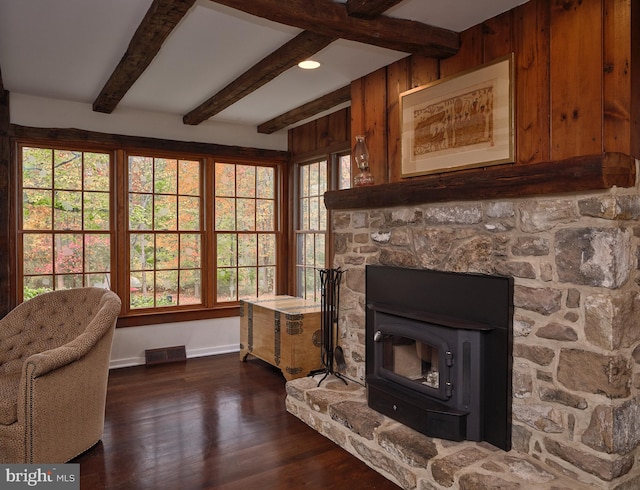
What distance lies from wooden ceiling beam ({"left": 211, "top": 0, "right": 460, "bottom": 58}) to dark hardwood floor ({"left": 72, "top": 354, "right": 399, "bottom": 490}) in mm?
2431

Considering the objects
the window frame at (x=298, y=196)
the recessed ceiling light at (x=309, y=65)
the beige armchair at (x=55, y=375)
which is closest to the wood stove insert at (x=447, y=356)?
the recessed ceiling light at (x=309, y=65)

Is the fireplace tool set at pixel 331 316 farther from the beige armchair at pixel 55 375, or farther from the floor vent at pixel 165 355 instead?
the floor vent at pixel 165 355

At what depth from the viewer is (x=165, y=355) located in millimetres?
4973

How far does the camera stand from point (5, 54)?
11.1 feet

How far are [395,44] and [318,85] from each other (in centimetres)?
139

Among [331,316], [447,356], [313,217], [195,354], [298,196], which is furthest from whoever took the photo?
[298,196]

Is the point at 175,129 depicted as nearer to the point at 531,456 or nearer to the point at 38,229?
→ the point at 38,229

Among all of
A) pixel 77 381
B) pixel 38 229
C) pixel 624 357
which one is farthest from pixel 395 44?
pixel 38 229

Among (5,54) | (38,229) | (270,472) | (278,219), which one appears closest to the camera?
(270,472)

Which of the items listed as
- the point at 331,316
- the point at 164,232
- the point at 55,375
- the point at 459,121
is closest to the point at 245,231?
the point at 164,232

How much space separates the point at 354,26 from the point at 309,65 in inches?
39.4

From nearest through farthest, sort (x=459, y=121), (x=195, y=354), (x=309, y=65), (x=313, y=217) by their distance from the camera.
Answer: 1. (x=459, y=121)
2. (x=309, y=65)
3. (x=195, y=354)
4. (x=313, y=217)

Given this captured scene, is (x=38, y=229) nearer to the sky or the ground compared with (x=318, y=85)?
nearer to the ground

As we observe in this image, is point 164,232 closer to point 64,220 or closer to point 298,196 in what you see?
point 64,220
